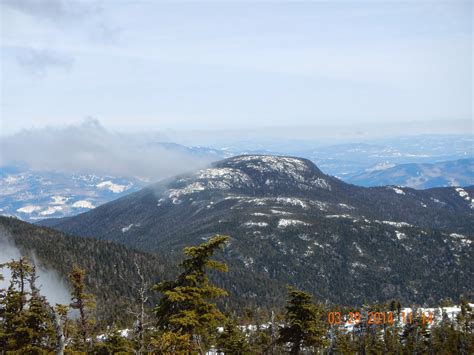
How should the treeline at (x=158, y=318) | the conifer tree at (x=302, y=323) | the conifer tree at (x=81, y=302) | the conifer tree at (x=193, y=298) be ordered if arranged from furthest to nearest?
the conifer tree at (x=81, y=302) → the conifer tree at (x=302, y=323) → the conifer tree at (x=193, y=298) → the treeline at (x=158, y=318)

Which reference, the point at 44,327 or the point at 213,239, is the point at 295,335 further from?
the point at 44,327

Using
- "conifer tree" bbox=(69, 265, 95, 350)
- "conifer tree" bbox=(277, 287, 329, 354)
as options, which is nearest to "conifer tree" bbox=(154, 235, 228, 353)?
"conifer tree" bbox=(277, 287, 329, 354)

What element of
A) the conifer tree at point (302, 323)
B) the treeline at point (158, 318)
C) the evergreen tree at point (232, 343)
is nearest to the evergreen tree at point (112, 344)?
the treeline at point (158, 318)

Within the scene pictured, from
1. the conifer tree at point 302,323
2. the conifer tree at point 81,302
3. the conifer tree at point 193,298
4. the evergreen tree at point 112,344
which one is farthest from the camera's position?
the conifer tree at point 81,302

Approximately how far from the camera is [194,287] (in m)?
29.8

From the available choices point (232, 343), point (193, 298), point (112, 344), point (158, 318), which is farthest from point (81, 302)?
point (232, 343)

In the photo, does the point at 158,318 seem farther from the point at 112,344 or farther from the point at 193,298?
the point at 112,344

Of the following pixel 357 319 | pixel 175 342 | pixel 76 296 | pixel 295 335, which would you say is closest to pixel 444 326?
pixel 357 319

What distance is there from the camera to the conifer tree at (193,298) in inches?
1141

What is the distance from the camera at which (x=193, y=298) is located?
96.1 ft

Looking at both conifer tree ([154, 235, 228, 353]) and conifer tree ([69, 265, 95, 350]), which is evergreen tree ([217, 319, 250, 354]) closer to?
conifer tree ([69, 265, 95, 350])

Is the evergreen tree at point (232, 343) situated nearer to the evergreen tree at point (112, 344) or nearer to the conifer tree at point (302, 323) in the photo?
the conifer tree at point (302, 323)

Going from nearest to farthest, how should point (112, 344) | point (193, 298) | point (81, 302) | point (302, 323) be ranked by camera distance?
point (193, 298) < point (112, 344) < point (302, 323) < point (81, 302)

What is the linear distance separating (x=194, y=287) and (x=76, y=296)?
22.1 m
